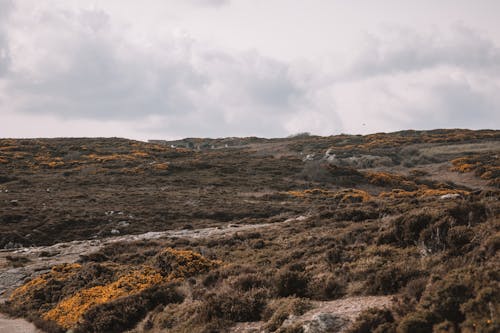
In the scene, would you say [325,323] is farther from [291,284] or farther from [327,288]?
[291,284]

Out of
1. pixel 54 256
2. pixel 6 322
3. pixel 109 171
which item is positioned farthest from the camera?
pixel 109 171

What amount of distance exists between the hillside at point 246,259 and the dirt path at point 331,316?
0.03 m

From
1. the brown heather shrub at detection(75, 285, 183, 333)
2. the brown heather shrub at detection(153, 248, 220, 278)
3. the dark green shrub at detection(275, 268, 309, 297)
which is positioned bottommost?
the brown heather shrub at detection(75, 285, 183, 333)

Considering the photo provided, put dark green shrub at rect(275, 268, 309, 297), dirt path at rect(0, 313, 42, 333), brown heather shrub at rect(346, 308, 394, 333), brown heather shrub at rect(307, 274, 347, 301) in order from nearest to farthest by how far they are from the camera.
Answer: brown heather shrub at rect(346, 308, 394, 333) < brown heather shrub at rect(307, 274, 347, 301) < dark green shrub at rect(275, 268, 309, 297) < dirt path at rect(0, 313, 42, 333)

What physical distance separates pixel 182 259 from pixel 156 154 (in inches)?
2310

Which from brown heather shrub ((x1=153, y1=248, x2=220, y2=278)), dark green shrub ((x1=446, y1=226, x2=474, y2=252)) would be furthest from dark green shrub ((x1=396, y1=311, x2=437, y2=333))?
brown heather shrub ((x1=153, y1=248, x2=220, y2=278))

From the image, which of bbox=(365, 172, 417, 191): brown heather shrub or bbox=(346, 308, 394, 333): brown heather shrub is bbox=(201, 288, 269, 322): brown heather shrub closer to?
bbox=(346, 308, 394, 333): brown heather shrub

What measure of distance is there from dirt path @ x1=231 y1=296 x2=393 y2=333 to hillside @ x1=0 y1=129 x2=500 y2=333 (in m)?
→ 0.03

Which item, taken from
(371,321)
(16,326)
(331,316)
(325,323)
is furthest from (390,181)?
(371,321)

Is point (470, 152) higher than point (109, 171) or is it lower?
higher

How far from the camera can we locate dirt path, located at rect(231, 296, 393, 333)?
25.6 feet

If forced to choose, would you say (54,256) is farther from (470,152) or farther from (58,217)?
(470,152)

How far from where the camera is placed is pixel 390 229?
13.3 meters

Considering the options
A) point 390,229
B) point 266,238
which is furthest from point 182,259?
point 390,229
